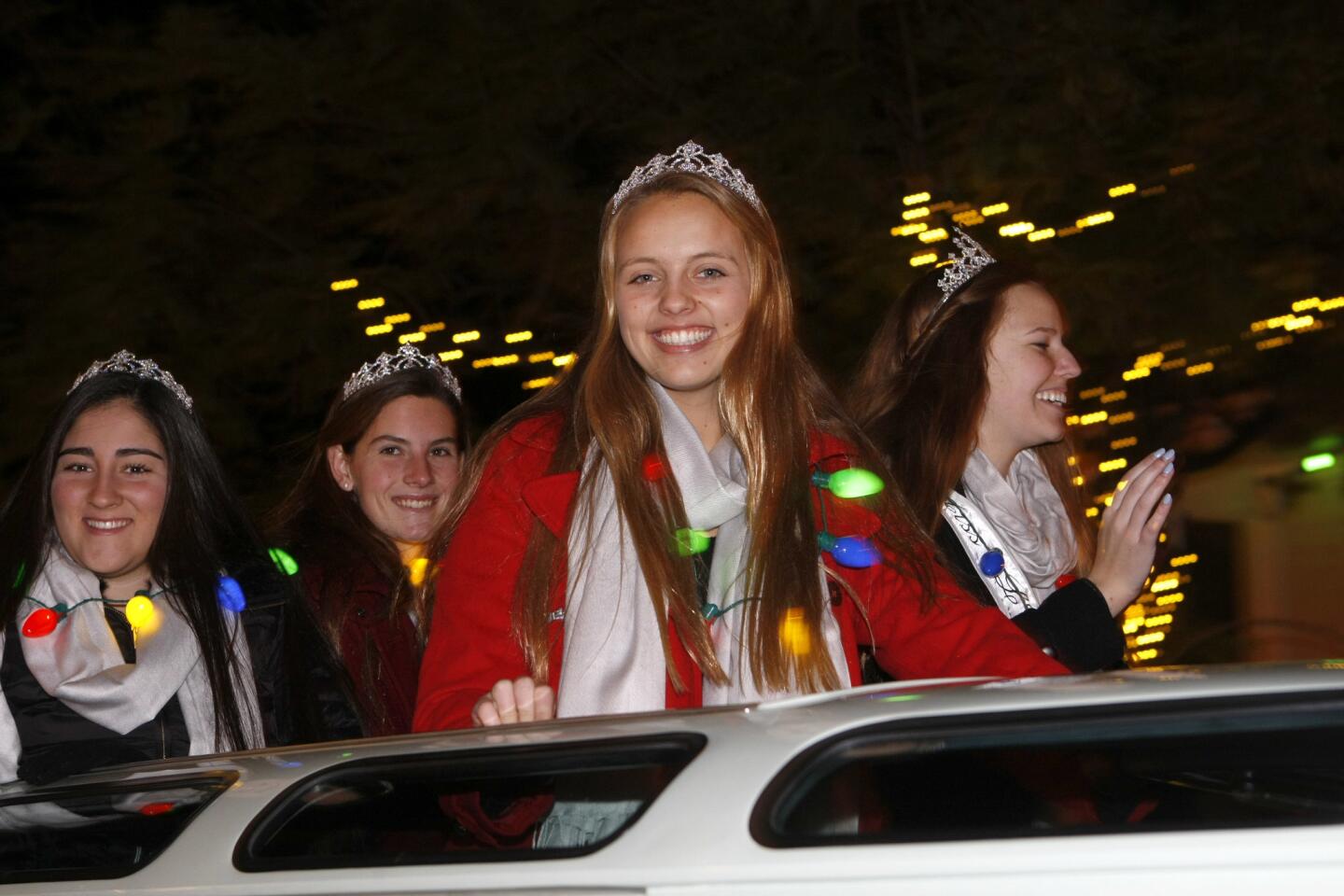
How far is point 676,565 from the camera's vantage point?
2.77 metres

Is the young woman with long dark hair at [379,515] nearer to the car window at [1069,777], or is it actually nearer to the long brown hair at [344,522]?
the long brown hair at [344,522]

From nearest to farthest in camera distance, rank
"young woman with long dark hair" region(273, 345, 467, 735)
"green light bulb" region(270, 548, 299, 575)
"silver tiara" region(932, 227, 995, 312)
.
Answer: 1. "green light bulb" region(270, 548, 299, 575)
2. "silver tiara" region(932, 227, 995, 312)
3. "young woman with long dark hair" region(273, 345, 467, 735)

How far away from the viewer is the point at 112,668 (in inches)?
135

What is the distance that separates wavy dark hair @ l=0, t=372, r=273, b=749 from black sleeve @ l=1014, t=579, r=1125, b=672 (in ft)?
5.67

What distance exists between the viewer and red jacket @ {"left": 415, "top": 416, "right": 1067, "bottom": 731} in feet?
8.60

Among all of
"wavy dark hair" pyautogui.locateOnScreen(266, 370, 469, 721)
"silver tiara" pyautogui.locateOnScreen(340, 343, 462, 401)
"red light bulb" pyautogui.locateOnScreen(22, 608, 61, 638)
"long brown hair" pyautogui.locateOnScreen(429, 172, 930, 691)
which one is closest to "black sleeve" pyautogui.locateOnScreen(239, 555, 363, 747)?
"wavy dark hair" pyautogui.locateOnScreen(266, 370, 469, 721)

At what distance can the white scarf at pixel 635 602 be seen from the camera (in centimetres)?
264

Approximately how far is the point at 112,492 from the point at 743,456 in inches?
60.1

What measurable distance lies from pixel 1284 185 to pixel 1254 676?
4.89m

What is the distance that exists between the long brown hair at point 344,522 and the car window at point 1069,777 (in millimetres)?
1978

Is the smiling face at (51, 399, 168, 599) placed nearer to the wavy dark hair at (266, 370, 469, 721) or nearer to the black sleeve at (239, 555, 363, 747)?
the black sleeve at (239, 555, 363, 747)

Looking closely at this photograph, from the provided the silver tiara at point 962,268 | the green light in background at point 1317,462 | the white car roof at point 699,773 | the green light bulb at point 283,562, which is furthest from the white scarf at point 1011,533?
the green light in background at point 1317,462

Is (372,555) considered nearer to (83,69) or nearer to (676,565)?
(676,565)

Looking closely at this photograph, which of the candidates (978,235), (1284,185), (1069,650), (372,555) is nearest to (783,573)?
(1069,650)
